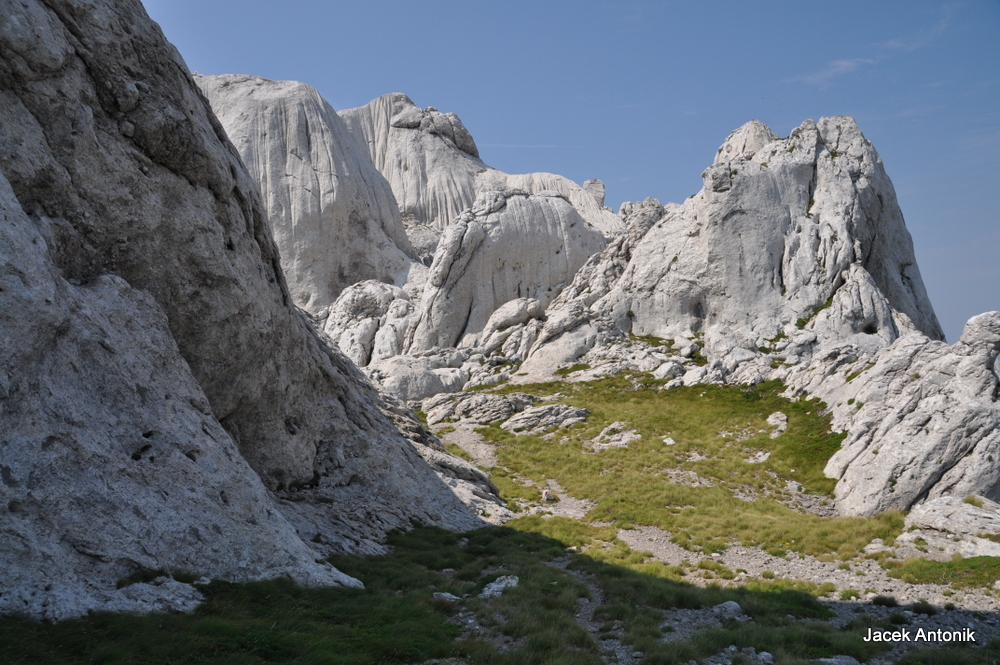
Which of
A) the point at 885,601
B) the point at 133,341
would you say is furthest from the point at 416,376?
the point at 885,601

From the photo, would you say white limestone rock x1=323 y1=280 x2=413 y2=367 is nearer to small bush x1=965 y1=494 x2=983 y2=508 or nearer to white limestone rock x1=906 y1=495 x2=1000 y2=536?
white limestone rock x1=906 y1=495 x2=1000 y2=536

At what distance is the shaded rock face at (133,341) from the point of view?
12914 mm

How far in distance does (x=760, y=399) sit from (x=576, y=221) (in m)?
36.0

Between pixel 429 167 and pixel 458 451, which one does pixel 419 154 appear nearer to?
pixel 429 167

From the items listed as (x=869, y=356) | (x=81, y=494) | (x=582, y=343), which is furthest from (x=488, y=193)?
(x=81, y=494)

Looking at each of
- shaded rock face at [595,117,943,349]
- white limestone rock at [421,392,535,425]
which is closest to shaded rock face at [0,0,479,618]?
white limestone rock at [421,392,535,425]

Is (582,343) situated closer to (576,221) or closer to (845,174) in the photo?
(576,221)

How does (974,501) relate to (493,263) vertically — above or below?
below

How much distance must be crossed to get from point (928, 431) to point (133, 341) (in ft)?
108

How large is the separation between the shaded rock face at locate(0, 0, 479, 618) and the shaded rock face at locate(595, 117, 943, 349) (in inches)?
1781

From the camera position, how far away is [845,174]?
6297 cm

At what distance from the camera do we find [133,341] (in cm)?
1634

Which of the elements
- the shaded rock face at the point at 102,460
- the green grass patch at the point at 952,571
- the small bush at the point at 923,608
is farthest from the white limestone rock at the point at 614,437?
the shaded rock face at the point at 102,460

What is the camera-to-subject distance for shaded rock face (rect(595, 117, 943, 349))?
59375 mm
